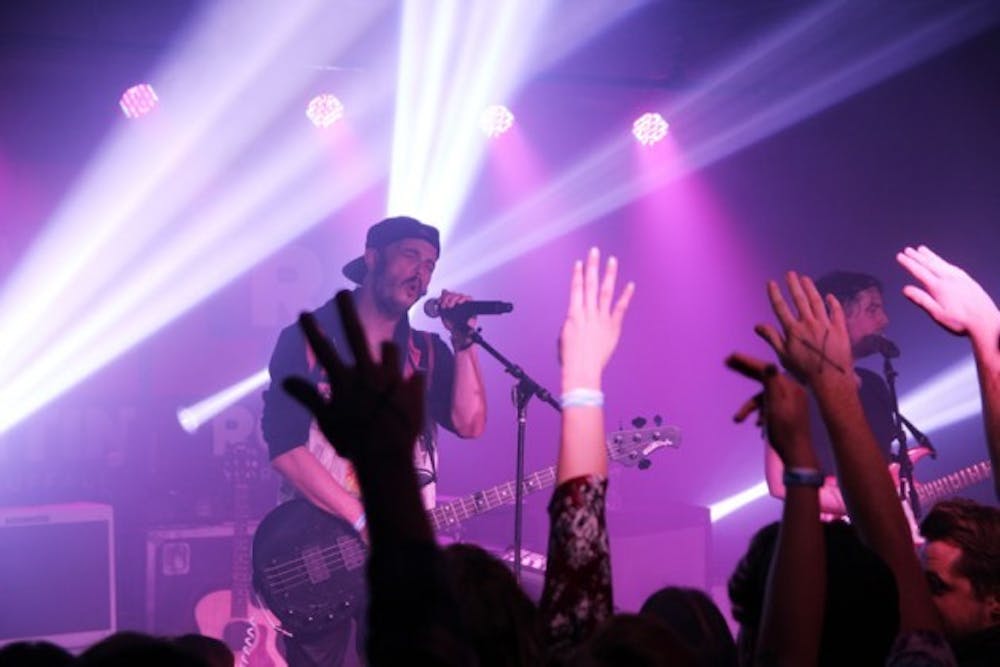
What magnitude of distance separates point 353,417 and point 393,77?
846 centimetres

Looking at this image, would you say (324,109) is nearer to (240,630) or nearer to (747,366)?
(240,630)

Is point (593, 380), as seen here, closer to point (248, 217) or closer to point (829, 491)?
point (829, 491)

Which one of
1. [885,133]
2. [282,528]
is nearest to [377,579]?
[282,528]

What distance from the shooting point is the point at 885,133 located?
33.3 feet

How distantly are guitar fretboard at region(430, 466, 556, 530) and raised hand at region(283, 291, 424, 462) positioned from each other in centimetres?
431

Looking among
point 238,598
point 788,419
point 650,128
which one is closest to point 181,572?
point 238,598

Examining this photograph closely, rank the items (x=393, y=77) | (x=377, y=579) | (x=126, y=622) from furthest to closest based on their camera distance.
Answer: (x=393, y=77)
(x=126, y=622)
(x=377, y=579)

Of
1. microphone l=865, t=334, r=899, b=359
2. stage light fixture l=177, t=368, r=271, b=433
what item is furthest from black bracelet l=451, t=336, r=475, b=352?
stage light fixture l=177, t=368, r=271, b=433

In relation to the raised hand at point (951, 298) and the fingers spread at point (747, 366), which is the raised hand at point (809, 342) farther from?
the raised hand at point (951, 298)

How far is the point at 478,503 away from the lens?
19.9ft

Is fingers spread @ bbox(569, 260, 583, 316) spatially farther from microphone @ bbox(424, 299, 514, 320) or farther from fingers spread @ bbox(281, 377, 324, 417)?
microphone @ bbox(424, 299, 514, 320)

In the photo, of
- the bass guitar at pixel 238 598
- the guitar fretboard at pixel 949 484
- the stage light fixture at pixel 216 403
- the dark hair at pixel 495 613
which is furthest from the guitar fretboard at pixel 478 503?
the stage light fixture at pixel 216 403

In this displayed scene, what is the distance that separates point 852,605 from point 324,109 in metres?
8.06

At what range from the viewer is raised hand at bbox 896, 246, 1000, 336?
9.80 ft
